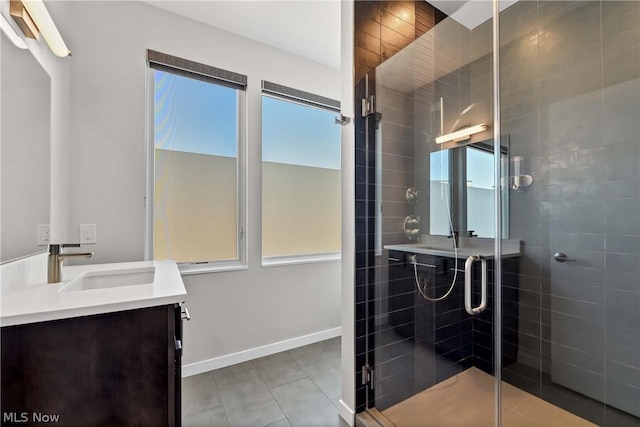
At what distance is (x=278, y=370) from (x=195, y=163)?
174 centimetres

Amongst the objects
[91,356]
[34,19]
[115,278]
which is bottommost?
[91,356]

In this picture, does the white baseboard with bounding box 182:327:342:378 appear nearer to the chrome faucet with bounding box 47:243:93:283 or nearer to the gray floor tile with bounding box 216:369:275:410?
the gray floor tile with bounding box 216:369:275:410

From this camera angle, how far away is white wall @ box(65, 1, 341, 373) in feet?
5.85

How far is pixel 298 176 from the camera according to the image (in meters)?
2.70

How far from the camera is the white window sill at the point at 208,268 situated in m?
2.13

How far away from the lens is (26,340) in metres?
0.83

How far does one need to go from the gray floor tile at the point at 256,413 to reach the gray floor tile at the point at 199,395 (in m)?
0.13

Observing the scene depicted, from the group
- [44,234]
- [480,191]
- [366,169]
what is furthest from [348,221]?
[44,234]

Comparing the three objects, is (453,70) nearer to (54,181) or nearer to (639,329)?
(639,329)

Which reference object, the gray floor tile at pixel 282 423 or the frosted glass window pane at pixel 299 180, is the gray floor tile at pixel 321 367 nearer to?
the gray floor tile at pixel 282 423

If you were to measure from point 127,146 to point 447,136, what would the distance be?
2.21 metres

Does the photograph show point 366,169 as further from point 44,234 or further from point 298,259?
point 44,234

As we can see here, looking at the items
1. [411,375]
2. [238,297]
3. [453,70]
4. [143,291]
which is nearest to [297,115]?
[453,70]
